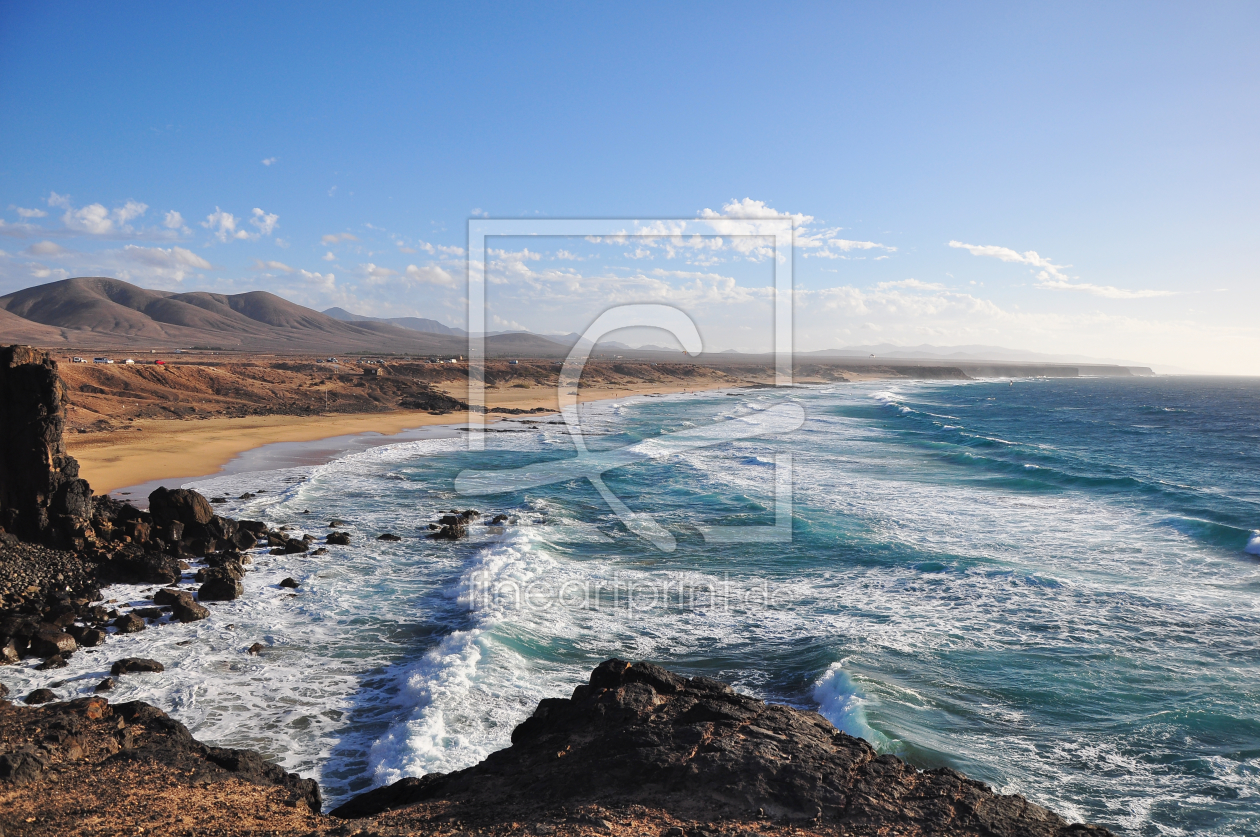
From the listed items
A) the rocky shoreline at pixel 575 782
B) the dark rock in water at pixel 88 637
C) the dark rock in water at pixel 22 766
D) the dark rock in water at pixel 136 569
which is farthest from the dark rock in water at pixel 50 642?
the dark rock in water at pixel 22 766

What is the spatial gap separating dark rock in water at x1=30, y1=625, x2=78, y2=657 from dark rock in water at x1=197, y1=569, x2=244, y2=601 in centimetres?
265

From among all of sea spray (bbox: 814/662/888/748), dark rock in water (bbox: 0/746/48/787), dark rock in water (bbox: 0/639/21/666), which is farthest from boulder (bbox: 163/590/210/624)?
sea spray (bbox: 814/662/888/748)

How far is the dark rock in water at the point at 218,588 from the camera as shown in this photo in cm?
1318

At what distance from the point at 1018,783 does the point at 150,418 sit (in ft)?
140

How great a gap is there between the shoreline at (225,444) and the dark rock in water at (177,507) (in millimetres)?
4837

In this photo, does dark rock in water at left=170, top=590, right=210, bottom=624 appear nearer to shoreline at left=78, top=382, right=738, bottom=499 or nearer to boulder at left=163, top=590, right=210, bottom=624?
boulder at left=163, top=590, right=210, bottom=624

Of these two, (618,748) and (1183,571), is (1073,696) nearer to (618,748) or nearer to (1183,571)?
(618,748)

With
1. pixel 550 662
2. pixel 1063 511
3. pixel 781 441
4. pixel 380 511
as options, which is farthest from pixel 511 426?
pixel 550 662

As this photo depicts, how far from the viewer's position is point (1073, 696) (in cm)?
1030

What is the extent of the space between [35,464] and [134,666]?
5.83 m

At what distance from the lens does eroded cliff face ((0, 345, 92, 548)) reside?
13.0 metres

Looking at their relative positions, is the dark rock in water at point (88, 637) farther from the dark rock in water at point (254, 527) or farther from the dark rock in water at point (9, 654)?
the dark rock in water at point (254, 527)

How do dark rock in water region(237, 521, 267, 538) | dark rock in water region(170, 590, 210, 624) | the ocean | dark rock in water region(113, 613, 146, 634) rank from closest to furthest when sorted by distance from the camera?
the ocean < dark rock in water region(113, 613, 146, 634) < dark rock in water region(170, 590, 210, 624) < dark rock in water region(237, 521, 267, 538)

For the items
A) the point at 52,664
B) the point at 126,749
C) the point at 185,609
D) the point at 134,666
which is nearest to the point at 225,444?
the point at 185,609
